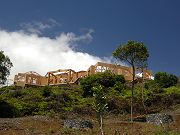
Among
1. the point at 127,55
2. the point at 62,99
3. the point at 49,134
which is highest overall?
the point at 127,55

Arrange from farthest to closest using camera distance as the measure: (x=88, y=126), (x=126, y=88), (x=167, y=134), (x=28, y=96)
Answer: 1. (x=126, y=88)
2. (x=28, y=96)
3. (x=88, y=126)
4. (x=167, y=134)

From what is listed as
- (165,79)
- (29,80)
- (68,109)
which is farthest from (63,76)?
(68,109)

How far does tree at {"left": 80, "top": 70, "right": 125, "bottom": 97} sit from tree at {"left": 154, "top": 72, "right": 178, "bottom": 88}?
406cm

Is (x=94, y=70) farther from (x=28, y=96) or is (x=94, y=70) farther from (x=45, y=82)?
(x=28, y=96)

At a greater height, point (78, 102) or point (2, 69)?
point (2, 69)

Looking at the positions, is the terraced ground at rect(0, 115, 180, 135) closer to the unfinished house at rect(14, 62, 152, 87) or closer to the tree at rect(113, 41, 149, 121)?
the tree at rect(113, 41, 149, 121)

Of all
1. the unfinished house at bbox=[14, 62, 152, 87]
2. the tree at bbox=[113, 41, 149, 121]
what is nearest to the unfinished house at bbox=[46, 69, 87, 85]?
the unfinished house at bbox=[14, 62, 152, 87]

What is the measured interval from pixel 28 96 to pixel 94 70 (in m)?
13.5

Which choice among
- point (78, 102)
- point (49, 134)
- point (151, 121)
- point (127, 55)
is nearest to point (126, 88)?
point (78, 102)

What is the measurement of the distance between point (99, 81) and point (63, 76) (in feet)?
41.6

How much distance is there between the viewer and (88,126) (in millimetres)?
28734

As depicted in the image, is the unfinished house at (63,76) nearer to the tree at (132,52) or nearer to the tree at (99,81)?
the tree at (99,81)

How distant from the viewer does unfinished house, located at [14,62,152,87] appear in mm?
55312

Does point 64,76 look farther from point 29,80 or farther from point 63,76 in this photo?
point 29,80
